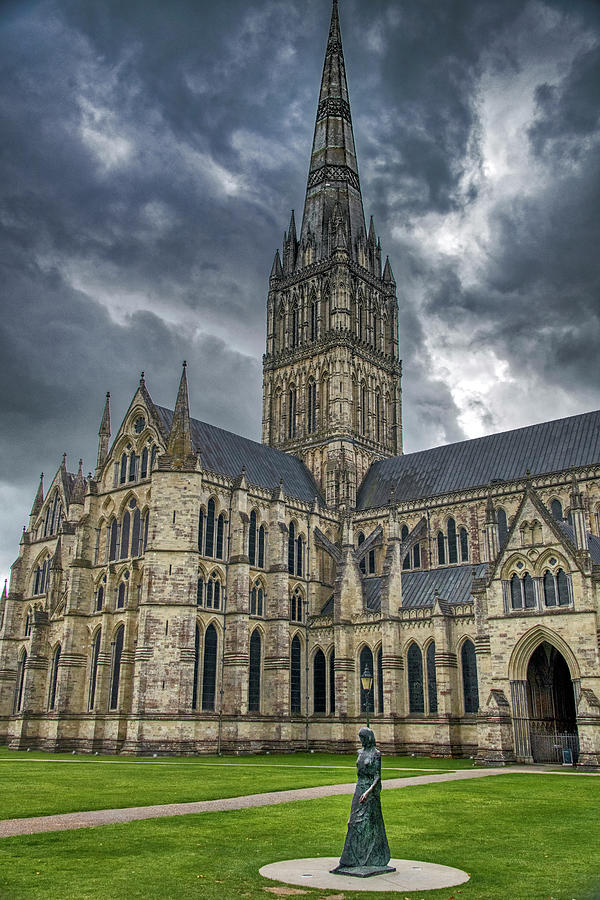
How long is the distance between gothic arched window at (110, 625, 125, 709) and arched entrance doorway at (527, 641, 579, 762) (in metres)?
23.4

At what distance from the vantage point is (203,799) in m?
21.5

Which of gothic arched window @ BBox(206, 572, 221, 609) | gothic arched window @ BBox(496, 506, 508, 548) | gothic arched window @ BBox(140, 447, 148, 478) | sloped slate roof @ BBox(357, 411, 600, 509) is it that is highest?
sloped slate roof @ BBox(357, 411, 600, 509)

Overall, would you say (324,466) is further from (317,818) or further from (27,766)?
(317,818)

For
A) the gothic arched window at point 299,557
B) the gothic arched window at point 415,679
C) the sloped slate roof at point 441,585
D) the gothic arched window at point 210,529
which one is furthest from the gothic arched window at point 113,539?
the gothic arched window at point 415,679

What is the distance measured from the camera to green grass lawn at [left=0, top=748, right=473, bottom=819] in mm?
20594

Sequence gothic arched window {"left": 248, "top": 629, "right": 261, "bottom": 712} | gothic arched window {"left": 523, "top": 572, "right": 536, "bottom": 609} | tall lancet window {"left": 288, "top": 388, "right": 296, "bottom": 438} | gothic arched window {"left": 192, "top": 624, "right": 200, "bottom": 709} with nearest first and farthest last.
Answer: gothic arched window {"left": 523, "top": 572, "right": 536, "bottom": 609} → gothic arched window {"left": 192, "top": 624, "right": 200, "bottom": 709} → gothic arched window {"left": 248, "top": 629, "right": 261, "bottom": 712} → tall lancet window {"left": 288, "top": 388, "right": 296, "bottom": 438}

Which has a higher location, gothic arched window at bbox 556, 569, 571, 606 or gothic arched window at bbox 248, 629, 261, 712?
gothic arched window at bbox 556, 569, 571, 606

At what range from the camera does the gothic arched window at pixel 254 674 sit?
50.6 metres

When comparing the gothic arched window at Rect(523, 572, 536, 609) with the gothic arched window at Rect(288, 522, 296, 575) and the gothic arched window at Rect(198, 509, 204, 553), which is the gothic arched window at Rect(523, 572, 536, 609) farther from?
the gothic arched window at Rect(288, 522, 296, 575)

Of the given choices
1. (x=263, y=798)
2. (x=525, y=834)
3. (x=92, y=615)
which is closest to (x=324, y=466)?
(x=92, y=615)

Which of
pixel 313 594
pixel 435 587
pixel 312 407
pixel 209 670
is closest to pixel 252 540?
pixel 313 594

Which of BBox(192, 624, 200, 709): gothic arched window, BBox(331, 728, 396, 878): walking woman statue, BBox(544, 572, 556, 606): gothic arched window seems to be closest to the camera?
BBox(331, 728, 396, 878): walking woman statue

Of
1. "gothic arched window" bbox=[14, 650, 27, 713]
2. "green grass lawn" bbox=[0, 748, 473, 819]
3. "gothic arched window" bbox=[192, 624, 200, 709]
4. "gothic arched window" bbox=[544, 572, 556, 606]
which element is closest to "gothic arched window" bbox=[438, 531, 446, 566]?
"green grass lawn" bbox=[0, 748, 473, 819]

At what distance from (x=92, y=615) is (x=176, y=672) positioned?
8931 mm
